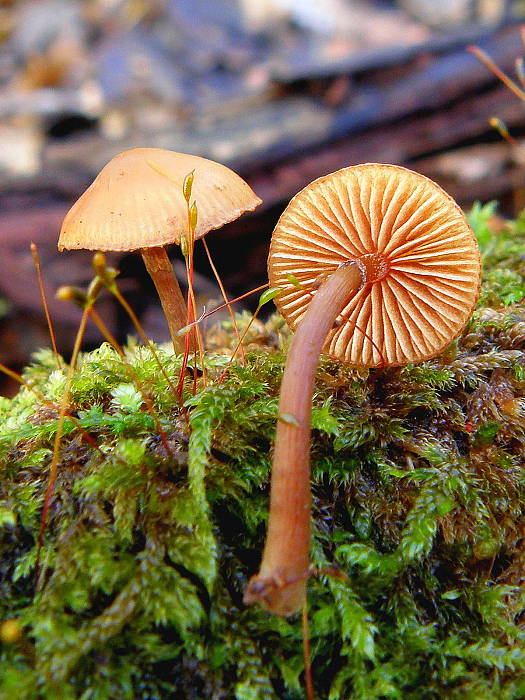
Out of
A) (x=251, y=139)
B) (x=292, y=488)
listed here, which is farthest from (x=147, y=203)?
(x=251, y=139)

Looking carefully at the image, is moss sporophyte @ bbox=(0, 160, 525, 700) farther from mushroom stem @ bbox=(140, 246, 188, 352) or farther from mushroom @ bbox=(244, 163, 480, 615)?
mushroom stem @ bbox=(140, 246, 188, 352)

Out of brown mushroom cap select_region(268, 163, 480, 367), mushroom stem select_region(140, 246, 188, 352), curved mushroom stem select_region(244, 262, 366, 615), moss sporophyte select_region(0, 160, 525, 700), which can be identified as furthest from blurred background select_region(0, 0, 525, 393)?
curved mushroom stem select_region(244, 262, 366, 615)

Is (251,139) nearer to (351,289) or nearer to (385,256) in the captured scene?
(385,256)

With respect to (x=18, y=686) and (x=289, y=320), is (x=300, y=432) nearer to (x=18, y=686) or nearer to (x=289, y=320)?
(x=289, y=320)

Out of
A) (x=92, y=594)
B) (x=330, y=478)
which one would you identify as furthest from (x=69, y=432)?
(x=330, y=478)

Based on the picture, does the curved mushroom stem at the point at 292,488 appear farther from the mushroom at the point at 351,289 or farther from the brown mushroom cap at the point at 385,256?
the brown mushroom cap at the point at 385,256

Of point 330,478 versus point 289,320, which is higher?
point 289,320
